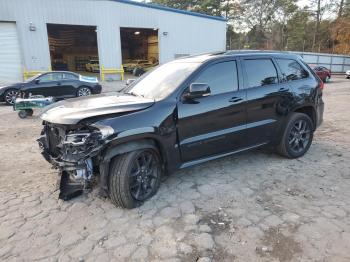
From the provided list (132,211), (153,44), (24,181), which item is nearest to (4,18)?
(153,44)

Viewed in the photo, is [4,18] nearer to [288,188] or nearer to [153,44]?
[153,44]

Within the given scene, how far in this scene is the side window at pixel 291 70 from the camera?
16.1ft

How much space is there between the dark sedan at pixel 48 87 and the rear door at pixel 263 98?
33.2ft

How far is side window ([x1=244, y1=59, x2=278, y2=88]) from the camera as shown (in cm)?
443

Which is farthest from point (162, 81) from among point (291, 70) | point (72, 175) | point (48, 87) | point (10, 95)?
point (10, 95)

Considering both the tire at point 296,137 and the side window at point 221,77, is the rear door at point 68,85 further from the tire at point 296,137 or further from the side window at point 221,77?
the tire at point 296,137

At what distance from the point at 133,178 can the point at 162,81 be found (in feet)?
4.87

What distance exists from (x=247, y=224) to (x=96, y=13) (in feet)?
70.1

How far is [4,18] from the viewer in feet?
59.6

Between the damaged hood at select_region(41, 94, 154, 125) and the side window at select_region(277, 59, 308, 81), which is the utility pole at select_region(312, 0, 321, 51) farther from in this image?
the damaged hood at select_region(41, 94, 154, 125)

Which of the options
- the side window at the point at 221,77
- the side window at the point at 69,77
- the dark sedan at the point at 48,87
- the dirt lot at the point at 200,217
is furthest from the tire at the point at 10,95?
the side window at the point at 221,77

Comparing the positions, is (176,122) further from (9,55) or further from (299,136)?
(9,55)

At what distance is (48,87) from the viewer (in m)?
12.4

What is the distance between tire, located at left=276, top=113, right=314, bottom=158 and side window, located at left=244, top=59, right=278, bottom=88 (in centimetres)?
81
